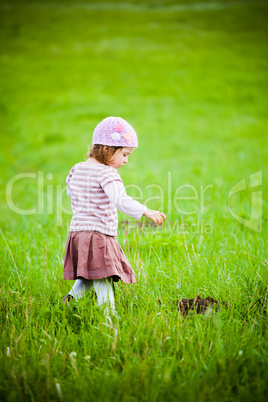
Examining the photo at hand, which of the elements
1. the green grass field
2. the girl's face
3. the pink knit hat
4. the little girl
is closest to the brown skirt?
the little girl

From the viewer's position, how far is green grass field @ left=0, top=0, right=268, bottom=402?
211 centimetres

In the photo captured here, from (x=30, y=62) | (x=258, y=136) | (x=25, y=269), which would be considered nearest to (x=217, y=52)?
(x=30, y=62)

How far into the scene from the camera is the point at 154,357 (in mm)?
2186

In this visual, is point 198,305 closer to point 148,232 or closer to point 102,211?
point 102,211

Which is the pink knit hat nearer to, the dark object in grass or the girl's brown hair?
Answer: the girl's brown hair

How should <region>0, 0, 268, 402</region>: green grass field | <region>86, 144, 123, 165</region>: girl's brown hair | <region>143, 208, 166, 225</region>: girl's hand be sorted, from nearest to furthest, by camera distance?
<region>0, 0, 268, 402</region>: green grass field → <region>143, 208, 166, 225</region>: girl's hand → <region>86, 144, 123, 165</region>: girl's brown hair

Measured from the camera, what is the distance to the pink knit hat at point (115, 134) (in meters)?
2.63

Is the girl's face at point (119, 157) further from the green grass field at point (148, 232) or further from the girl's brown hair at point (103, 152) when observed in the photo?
the green grass field at point (148, 232)

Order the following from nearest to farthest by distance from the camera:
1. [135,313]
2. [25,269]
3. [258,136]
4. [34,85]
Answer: [135,313]
[25,269]
[258,136]
[34,85]

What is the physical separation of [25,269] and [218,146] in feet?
23.4

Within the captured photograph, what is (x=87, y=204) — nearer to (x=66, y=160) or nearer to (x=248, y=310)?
(x=248, y=310)

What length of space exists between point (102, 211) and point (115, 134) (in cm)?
53

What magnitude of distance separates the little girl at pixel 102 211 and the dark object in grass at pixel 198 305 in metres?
0.38

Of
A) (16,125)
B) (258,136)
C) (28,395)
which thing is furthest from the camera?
(16,125)
